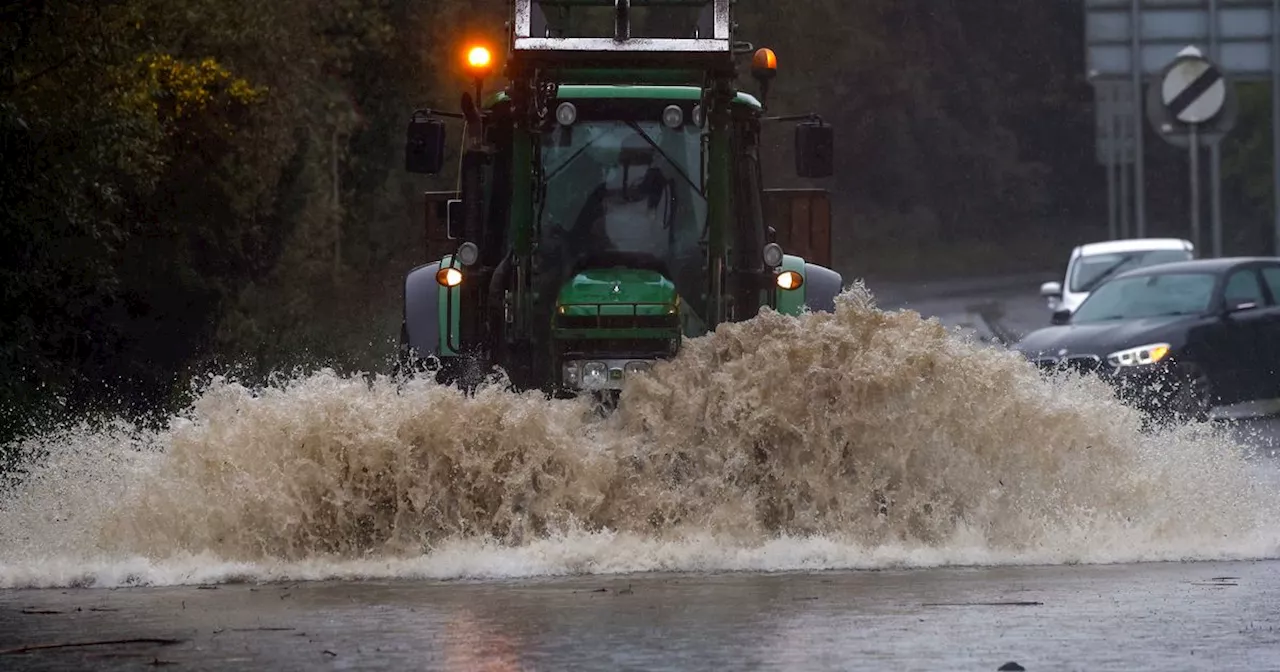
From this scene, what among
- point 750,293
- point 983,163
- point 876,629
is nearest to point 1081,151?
point 983,163

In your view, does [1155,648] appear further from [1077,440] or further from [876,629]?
[1077,440]

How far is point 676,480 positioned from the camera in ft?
43.7

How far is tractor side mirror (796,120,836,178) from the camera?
15.9 metres

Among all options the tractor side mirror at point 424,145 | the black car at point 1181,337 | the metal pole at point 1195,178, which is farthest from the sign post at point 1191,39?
the tractor side mirror at point 424,145

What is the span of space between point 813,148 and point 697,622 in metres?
6.27

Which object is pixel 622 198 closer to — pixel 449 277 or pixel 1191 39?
pixel 449 277

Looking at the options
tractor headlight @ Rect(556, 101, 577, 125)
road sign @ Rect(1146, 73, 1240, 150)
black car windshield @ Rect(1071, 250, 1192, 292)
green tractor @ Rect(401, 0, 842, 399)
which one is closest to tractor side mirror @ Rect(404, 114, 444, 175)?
green tractor @ Rect(401, 0, 842, 399)

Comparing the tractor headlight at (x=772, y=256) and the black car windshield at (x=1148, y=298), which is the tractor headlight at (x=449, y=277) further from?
the black car windshield at (x=1148, y=298)

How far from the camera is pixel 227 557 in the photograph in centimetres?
1274

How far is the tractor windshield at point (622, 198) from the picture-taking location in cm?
1502

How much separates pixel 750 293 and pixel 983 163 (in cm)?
6740

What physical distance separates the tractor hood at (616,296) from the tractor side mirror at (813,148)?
1616mm

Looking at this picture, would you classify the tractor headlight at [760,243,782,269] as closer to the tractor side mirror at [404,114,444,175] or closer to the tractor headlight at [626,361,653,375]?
the tractor headlight at [626,361,653,375]

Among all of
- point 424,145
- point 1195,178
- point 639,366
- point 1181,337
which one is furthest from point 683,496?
point 1195,178
